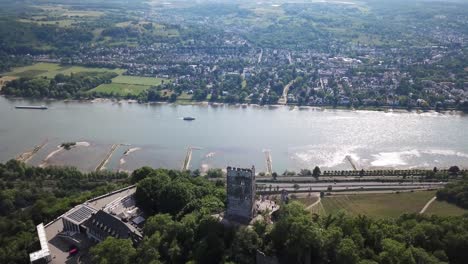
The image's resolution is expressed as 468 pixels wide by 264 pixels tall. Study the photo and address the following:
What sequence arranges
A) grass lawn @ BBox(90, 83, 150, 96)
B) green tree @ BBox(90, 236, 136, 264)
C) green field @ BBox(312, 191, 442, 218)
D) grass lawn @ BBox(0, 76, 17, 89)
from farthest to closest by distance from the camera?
1. grass lawn @ BBox(0, 76, 17, 89)
2. grass lawn @ BBox(90, 83, 150, 96)
3. green field @ BBox(312, 191, 442, 218)
4. green tree @ BBox(90, 236, 136, 264)

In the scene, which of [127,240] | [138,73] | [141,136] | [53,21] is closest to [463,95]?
[141,136]

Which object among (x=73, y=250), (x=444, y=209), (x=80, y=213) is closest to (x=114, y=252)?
(x=73, y=250)

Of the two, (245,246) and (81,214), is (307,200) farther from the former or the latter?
(81,214)

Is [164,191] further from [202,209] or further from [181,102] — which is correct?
[181,102]

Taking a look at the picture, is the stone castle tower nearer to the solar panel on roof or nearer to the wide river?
the solar panel on roof

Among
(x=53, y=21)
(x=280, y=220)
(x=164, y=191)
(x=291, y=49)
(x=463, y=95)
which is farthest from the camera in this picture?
(x=53, y=21)

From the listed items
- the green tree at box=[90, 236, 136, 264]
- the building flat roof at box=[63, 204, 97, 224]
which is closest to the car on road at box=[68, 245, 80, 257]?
the building flat roof at box=[63, 204, 97, 224]
